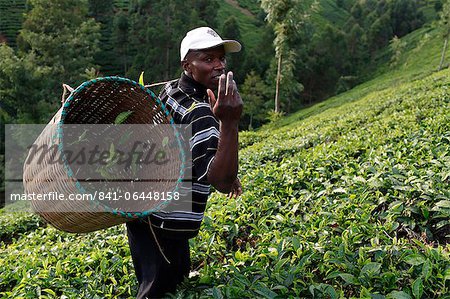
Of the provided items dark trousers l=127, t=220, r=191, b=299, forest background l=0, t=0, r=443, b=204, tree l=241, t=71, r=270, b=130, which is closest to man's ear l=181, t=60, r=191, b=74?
dark trousers l=127, t=220, r=191, b=299

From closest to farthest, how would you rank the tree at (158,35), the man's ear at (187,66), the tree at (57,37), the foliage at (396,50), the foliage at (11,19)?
the man's ear at (187,66)
the tree at (57,37)
the tree at (158,35)
the foliage at (11,19)
the foliage at (396,50)

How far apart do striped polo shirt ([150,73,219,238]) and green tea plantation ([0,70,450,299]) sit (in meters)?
0.54

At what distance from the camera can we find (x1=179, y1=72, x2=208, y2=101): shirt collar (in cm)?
228

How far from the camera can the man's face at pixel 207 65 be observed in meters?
2.26

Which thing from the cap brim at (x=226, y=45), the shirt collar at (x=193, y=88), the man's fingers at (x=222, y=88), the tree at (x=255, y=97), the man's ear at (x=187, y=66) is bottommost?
the tree at (x=255, y=97)

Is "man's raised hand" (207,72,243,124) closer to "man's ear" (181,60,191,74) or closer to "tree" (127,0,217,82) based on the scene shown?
"man's ear" (181,60,191,74)

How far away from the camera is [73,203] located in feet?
6.33

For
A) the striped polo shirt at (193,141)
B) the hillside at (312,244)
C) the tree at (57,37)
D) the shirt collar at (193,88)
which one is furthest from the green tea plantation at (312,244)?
the tree at (57,37)

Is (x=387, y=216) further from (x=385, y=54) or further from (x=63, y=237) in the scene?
(x=385, y=54)

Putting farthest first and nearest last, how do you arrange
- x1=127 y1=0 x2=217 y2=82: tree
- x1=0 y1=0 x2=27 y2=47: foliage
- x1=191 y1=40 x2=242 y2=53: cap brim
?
x1=0 y1=0 x2=27 y2=47: foliage → x1=127 y1=0 x2=217 y2=82: tree → x1=191 y1=40 x2=242 y2=53: cap brim

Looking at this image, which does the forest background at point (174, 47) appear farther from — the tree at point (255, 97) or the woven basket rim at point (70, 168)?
the woven basket rim at point (70, 168)

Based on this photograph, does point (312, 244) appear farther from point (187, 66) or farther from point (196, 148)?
point (187, 66)

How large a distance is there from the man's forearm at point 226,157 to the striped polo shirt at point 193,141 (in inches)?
5.7

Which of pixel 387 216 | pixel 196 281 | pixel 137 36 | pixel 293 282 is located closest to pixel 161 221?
pixel 196 281
